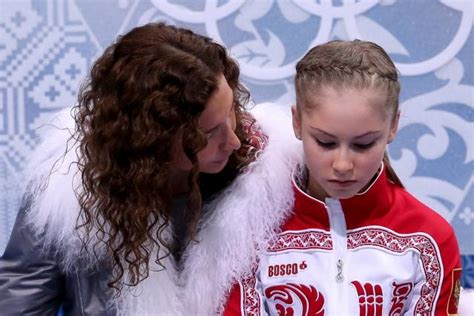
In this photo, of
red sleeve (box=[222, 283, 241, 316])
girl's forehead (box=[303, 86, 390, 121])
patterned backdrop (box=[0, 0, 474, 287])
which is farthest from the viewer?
patterned backdrop (box=[0, 0, 474, 287])

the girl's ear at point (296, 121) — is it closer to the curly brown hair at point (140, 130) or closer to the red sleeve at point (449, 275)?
the curly brown hair at point (140, 130)

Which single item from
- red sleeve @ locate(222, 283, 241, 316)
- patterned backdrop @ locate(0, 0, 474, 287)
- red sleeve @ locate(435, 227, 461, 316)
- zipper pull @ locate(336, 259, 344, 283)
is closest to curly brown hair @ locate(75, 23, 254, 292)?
red sleeve @ locate(222, 283, 241, 316)

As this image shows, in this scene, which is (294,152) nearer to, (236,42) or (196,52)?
(196,52)

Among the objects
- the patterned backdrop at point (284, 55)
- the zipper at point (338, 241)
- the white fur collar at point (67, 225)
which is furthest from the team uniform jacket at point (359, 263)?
the patterned backdrop at point (284, 55)

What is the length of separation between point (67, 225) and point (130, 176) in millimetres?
157

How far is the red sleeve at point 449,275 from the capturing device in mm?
1072

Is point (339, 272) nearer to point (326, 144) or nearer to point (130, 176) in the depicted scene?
point (326, 144)

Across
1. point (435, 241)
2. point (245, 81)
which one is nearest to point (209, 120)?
point (435, 241)

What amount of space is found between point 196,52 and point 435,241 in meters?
0.40

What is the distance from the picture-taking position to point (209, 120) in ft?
3.46

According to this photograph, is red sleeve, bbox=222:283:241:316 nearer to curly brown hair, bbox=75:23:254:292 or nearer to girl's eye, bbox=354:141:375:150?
curly brown hair, bbox=75:23:254:292

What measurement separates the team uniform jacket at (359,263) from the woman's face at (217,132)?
12 cm

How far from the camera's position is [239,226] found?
1.13 m

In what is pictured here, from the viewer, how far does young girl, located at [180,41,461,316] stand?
1.01 meters
